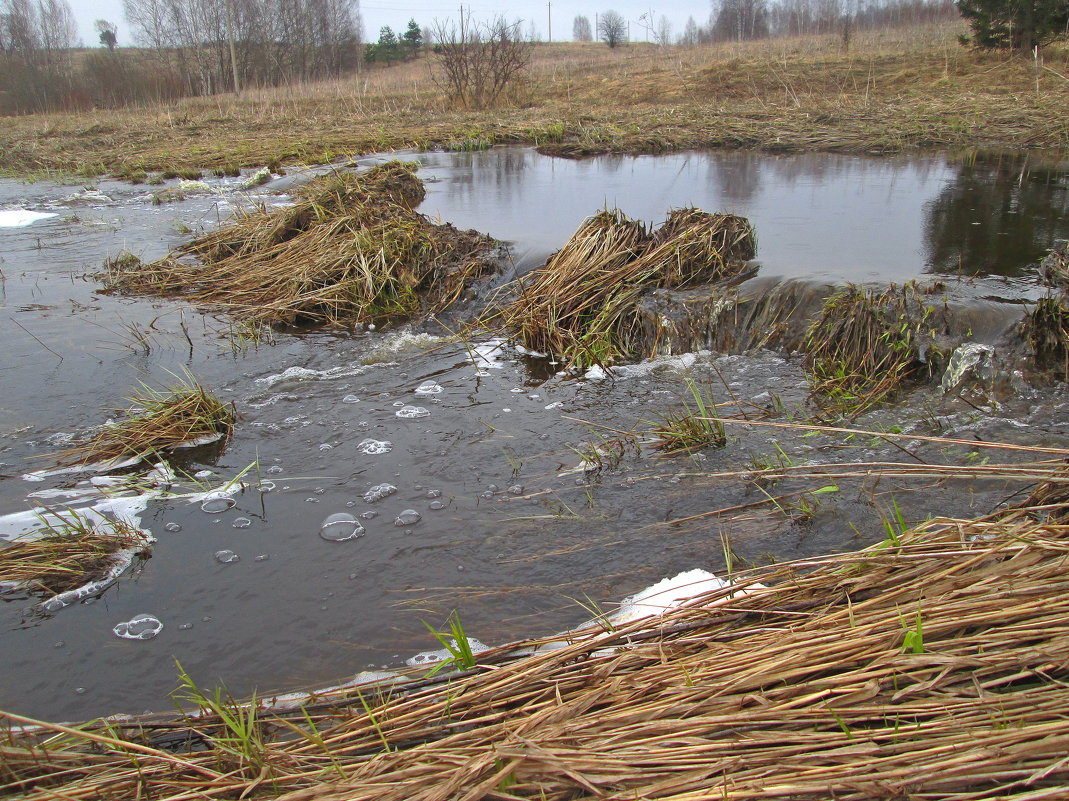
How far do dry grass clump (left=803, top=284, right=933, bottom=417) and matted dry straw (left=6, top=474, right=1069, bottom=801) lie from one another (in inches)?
84.5

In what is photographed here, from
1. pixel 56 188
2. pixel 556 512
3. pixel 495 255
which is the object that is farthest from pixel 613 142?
pixel 556 512

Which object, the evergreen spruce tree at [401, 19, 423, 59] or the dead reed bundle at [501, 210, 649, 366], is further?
the evergreen spruce tree at [401, 19, 423, 59]

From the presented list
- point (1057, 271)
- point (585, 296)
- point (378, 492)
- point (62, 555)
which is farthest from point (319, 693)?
point (1057, 271)

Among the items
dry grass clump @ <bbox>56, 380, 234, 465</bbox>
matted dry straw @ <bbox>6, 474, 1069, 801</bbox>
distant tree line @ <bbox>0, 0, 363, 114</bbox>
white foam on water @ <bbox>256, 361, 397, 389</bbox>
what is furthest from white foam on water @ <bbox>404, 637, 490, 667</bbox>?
distant tree line @ <bbox>0, 0, 363, 114</bbox>

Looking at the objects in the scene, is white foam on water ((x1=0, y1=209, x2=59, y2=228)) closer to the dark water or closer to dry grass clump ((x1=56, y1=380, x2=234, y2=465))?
the dark water

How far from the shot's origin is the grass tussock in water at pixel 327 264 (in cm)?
668

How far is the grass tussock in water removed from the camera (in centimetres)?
668

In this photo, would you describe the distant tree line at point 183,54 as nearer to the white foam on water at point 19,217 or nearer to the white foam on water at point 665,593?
the white foam on water at point 19,217

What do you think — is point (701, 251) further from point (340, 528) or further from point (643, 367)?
point (340, 528)

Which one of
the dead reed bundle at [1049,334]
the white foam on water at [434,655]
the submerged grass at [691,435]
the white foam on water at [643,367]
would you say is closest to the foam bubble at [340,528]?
the white foam on water at [434,655]

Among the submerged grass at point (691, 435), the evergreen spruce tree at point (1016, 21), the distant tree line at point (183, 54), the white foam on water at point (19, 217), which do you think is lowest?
the submerged grass at point (691, 435)

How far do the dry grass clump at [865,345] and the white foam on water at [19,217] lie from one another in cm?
1122

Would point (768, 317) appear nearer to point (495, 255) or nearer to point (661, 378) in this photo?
point (661, 378)

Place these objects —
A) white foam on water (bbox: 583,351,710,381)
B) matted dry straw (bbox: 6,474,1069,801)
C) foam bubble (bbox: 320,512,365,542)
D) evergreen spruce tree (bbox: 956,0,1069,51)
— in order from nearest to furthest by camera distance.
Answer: matted dry straw (bbox: 6,474,1069,801)
foam bubble (bbox: 320,512,365,542)
white foam on water (bbox: 583,351,710,381)
evergreen spruce tree (bbox: 956,0,1069,51)
